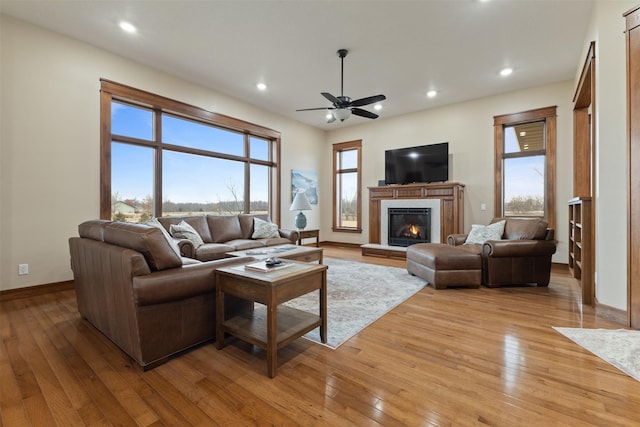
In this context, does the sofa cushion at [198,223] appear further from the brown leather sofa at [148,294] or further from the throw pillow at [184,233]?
the brown leather sofa at [148,294]

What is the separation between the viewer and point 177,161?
5008mm

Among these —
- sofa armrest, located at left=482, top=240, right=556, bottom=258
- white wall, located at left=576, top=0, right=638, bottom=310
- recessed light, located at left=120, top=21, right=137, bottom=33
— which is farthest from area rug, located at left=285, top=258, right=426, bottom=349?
recessed light, located at left=120, top=21, right=137, bottom=33

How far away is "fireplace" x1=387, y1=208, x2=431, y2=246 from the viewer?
19.3 ft

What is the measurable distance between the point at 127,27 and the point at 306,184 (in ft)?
15.2

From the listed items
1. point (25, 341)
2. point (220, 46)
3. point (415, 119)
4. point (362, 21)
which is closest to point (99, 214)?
point (25, 341)

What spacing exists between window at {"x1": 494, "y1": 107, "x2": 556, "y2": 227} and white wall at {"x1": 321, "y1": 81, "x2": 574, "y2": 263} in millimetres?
107

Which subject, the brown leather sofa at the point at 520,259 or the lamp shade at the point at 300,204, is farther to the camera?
the lamp shade at the point at 300,204

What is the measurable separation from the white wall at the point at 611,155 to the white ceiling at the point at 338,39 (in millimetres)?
577

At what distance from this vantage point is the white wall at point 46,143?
3.26 m

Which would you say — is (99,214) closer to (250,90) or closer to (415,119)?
(250,90)

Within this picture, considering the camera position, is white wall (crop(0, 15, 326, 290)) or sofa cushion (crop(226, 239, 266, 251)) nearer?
white wall (crop(0, 15, 326, 290))

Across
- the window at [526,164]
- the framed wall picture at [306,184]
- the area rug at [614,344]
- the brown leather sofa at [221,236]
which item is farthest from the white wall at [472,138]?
the area rug at [614,344]

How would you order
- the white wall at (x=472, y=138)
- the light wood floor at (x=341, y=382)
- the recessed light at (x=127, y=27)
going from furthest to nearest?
the white wall at (x=472, y=138), the recessed light at (x=127, y=27), the light wood floor at (x=341, y=382)

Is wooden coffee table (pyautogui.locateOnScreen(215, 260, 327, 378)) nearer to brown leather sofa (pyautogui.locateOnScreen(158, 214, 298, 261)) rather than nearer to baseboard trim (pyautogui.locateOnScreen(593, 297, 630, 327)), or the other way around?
brown leather sofa (pyautogui.locateOnScreen(158, 214, 298, 261))
